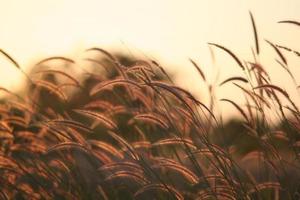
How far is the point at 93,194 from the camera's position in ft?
18.4

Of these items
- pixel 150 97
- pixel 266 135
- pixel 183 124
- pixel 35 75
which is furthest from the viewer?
pixel 35 75

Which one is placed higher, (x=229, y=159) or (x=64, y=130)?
(x=64, y=130)

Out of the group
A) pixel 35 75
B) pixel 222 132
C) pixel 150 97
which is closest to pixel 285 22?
pixel 222 132

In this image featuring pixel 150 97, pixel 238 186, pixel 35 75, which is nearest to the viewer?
pixel 238 186

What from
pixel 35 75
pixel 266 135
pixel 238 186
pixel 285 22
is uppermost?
pixel 35 75

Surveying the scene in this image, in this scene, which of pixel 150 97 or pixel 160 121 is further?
pixel 150 97

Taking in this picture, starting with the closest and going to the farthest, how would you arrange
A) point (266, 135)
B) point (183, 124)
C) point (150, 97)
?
point (266, 135) < point (183, 124) < point (150, 97)

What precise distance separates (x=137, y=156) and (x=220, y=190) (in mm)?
500

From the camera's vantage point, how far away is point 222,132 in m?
5.23

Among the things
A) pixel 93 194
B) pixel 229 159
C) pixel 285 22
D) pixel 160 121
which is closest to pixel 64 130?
→ pixel 93 194

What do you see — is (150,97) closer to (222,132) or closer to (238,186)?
(222,132)

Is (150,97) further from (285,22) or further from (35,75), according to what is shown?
(285,22)

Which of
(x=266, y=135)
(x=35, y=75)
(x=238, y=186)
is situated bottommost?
(x=238, y=186)

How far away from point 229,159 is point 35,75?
2275 millimetres
